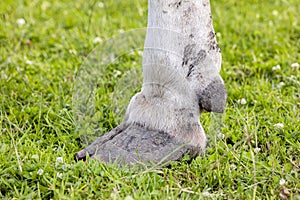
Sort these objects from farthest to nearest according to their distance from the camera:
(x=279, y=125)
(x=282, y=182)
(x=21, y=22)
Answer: (x=21, y=22), (x=279, y=125), (x=282, y=182)

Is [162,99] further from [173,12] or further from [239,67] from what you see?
[239,67]

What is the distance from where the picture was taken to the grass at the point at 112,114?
2539 millimetres

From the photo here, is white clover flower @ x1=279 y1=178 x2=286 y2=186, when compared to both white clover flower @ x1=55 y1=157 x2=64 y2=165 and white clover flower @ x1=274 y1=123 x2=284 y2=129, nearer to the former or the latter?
white clover flower @ x1=274 y1=123 x2=284 y2=129

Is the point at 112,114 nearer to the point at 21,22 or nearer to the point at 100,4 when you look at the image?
the point at 21,22

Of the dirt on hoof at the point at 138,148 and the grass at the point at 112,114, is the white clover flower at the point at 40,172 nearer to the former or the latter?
the grass at the point at 112,114

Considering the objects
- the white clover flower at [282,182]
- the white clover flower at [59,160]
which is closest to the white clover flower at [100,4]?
the white clover flower at [59,160]

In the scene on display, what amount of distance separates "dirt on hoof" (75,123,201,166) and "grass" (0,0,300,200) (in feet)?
0.22

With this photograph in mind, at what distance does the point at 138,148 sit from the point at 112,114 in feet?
1.96

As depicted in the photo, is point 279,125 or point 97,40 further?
point 97,40

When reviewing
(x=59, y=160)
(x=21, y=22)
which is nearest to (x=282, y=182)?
(x=59, y=160)

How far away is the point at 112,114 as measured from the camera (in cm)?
329

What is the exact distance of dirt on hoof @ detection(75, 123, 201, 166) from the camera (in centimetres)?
271

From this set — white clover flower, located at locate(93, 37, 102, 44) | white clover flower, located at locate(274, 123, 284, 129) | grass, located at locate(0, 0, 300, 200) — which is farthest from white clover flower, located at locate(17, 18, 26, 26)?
white clover flower, located at locate(274, 123, 284, 129)

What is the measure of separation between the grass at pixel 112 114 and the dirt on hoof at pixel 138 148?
2.7 inches
